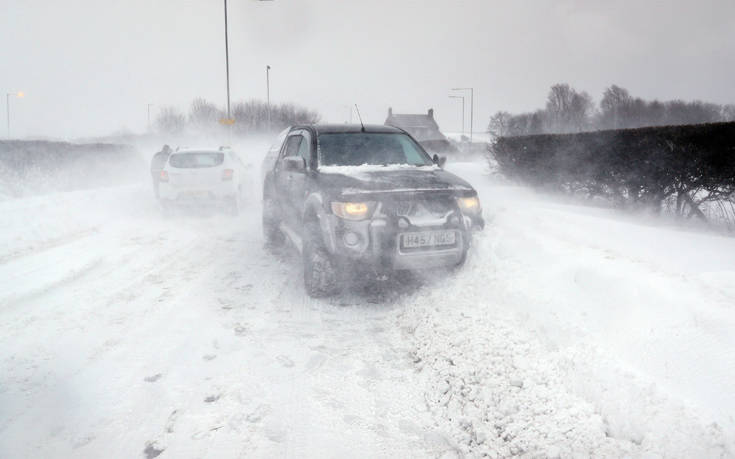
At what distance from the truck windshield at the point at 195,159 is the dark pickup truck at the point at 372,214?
19.0 ft

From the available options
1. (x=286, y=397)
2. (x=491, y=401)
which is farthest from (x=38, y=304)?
(x=491, y=401)

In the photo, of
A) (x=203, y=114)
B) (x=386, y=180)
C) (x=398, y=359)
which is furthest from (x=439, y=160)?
(x=203, y=114)

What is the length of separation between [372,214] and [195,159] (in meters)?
7.70

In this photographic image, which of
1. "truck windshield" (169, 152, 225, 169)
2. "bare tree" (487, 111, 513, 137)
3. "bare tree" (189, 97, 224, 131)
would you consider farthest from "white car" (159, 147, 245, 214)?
"bare tree" (487, 111, 513, 137)

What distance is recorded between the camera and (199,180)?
10.5 m

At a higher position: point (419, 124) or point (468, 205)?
point (419, 124)

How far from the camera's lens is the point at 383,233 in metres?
4.55

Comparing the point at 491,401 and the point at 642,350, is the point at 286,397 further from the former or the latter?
the point at 642,350

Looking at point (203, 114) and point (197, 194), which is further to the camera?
point (203, 114)

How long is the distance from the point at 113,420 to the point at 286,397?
1031mm

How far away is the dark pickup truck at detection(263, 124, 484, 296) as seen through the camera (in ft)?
15.0

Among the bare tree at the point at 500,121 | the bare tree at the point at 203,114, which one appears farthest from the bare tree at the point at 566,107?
the bare tree at the point at 203,114

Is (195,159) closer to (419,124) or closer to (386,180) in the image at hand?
(386,180)

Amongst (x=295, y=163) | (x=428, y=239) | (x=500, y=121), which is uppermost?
(x=500, y=121)
